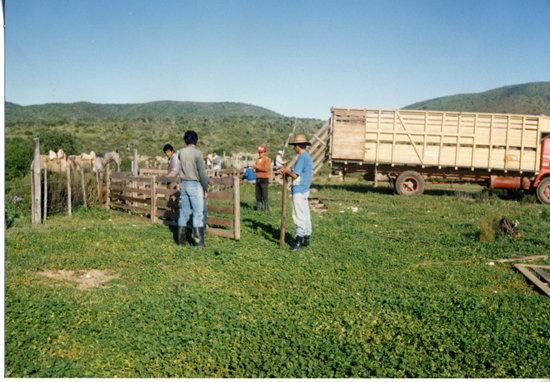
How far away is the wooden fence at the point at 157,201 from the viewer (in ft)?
26.6

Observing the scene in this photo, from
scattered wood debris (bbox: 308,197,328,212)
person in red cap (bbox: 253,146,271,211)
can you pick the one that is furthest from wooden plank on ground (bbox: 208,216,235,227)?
scattered wood debris (bbox: 308,197,328,212)

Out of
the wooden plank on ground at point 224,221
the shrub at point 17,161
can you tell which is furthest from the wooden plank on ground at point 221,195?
the shrub at point 17,161

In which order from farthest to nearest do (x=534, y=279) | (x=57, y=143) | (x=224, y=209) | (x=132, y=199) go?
(x=57, y=143) → (x=132, y=199) → (x=224, y=209) → (x=534, y=279)

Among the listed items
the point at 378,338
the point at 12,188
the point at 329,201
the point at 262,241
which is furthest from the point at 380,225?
the point at 12,188

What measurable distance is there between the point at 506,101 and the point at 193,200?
288 ft

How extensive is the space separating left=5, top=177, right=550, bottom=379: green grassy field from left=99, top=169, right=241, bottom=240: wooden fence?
428 millimetres

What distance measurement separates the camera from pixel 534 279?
5.95 meters

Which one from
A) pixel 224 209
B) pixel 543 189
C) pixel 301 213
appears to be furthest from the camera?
pixel 543 189

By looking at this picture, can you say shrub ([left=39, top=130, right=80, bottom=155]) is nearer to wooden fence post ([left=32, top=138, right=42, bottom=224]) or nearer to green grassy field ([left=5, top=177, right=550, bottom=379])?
wooden fence post ([left=32, top=138, right=42, bottom=224])

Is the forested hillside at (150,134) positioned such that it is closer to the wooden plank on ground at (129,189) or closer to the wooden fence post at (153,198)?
the wooden plank on ground at (129,189)

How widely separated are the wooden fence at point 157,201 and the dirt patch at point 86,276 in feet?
8.58

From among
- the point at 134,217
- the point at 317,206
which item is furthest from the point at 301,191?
→ the point at 317,206

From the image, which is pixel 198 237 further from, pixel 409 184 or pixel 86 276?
pixel 409 184

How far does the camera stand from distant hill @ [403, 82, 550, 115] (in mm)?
72438
